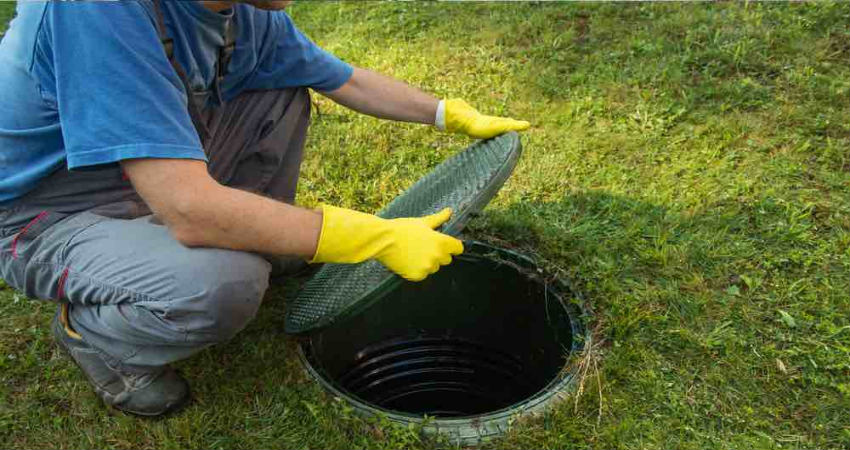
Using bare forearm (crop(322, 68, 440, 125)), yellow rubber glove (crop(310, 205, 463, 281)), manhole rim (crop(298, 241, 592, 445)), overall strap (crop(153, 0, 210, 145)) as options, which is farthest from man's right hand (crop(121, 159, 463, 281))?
bare forearm (crop(322, 68, 440, 125))

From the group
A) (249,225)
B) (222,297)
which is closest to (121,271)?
(222,297)

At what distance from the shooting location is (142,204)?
217 cm

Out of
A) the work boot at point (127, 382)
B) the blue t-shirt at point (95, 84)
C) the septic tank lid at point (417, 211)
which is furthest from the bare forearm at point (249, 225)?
the work boot at point (127, 382)

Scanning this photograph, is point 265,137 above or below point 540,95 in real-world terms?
above

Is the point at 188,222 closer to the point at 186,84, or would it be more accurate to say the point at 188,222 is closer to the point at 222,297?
the point at 222,297

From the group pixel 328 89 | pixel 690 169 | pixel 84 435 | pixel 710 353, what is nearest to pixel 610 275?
pixel 710 353

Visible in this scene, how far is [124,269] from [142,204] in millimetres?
275

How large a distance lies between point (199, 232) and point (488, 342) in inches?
60.7

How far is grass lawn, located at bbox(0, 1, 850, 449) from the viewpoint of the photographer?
→ 2.23 metres

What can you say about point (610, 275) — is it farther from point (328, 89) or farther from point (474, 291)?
point (328, 89)

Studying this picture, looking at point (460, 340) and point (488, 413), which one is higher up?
point (488, 413)

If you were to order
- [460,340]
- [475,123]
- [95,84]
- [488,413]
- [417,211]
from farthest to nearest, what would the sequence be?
[460,340] → [475,123] → [417,211] → [488,413] → [95,84]

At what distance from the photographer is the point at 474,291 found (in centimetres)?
292

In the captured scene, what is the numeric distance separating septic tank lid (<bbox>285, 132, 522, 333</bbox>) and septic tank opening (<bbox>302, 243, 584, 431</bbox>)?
0.55ft
